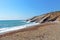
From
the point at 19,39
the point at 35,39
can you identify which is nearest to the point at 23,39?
the point at 19,39

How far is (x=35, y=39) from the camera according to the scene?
9656 millimetres

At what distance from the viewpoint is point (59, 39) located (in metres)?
9.39

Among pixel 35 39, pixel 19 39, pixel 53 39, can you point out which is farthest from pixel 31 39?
pixel 53 39

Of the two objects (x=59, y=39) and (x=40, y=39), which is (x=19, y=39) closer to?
(x=40, y=39)

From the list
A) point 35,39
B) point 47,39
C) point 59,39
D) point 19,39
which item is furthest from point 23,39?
point 59,39

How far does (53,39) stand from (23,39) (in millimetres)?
2301

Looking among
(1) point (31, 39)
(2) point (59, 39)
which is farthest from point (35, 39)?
(2) point (59, 39)

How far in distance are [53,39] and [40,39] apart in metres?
0.97

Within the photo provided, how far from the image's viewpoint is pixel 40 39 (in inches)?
376

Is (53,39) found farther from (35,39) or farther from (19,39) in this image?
(19,39)

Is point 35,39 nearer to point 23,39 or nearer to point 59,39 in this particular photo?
point 23,39

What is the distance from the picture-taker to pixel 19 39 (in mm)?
9875

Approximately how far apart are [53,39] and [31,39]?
65.2 inches

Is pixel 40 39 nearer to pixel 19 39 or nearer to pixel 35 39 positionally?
pixel 35 39
